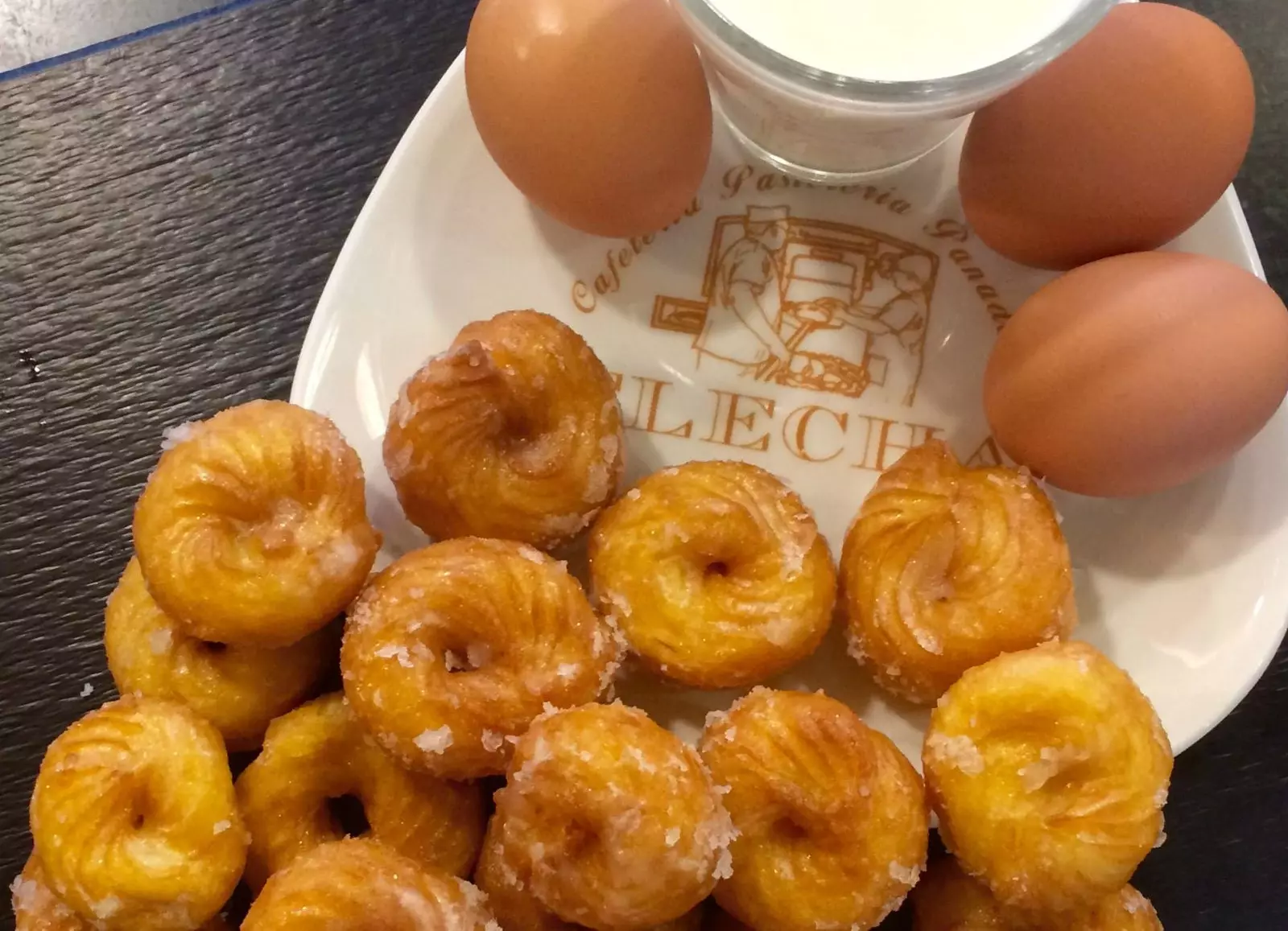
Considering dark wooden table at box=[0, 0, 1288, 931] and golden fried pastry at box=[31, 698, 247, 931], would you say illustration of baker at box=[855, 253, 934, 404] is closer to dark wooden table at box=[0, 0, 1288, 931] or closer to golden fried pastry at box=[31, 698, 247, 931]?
dark wooden table at box=[0, 0, 1288, 931]

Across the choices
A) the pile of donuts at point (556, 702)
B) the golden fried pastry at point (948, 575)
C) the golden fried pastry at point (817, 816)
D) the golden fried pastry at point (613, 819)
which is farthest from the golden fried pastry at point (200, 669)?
the golden fried pastry at point (948, 575)

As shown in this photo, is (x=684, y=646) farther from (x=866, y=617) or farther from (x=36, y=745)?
(x=36, y=745)

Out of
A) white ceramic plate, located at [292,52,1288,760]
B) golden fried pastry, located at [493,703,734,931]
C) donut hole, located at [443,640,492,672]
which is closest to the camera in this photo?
golden fried pastry, located at [493,703,734,931]

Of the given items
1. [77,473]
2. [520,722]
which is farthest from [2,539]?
[520,722]

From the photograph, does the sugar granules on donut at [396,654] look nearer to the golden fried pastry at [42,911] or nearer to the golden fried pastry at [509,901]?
the golden fried pastry at [509,901]

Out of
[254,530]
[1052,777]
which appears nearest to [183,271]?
[254,530]

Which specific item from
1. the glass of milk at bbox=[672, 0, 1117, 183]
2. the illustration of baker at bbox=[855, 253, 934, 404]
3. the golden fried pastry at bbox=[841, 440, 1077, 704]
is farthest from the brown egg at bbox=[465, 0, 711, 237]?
the golden fried pastry at bbox=[841, 440, 1077, 704]

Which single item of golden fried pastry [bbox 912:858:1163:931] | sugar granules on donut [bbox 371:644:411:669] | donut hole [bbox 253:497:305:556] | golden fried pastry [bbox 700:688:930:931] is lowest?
golden fried pastry [bbox 912:858:1163:931]
